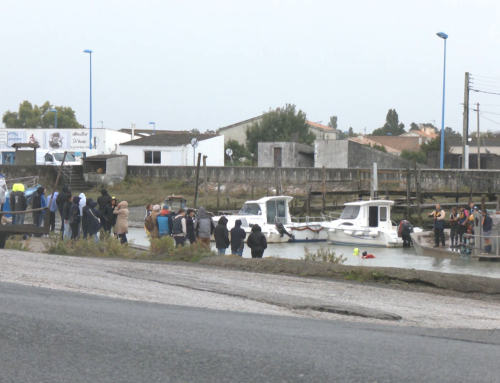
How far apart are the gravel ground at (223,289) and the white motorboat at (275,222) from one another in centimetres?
2271

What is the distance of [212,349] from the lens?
7121 mm

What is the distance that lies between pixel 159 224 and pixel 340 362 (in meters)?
15.9

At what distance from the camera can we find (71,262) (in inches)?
640

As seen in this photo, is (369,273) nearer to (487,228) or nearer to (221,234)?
(221,234)

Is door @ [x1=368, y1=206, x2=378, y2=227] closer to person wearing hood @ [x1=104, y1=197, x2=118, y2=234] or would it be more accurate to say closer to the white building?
person wearing hood @ [x1=104, y1=197, x2=118, y2=234]

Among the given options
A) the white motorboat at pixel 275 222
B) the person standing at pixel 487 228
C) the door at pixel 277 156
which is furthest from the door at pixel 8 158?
the person standing at pixel 487 228

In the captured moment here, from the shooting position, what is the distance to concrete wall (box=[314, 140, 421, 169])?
65750 mm

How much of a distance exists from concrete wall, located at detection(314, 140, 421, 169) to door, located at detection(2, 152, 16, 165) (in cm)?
2558

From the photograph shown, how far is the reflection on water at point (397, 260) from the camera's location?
26.4 meters

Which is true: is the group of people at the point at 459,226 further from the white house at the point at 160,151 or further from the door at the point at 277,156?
the door at the point at 277,156

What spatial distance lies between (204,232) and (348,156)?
1792 inches

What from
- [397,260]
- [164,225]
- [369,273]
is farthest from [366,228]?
[369,273]

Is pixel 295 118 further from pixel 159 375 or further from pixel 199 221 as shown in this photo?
pixel 159 375

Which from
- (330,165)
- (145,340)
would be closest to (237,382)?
(145,340)
